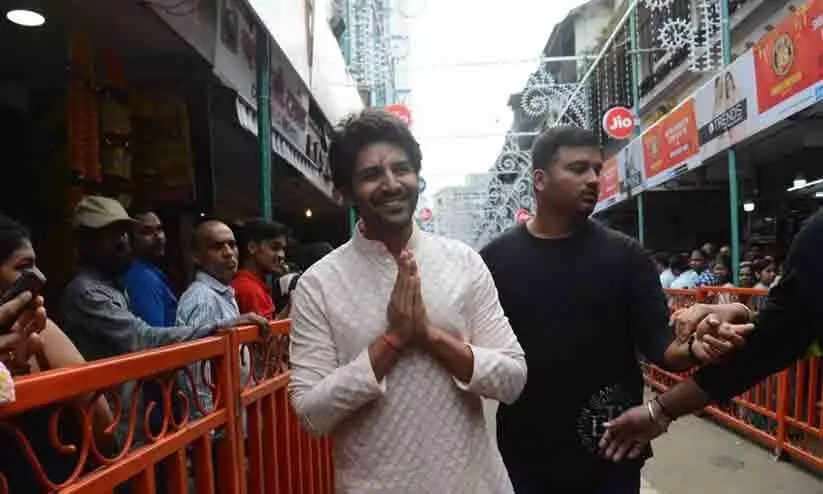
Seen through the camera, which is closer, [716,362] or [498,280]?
[716,362]

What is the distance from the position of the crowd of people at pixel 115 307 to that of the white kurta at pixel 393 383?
54cm

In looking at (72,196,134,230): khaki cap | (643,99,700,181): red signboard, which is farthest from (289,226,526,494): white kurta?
(643,99,700,181): red signboard

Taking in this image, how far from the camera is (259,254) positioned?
5.13 metres

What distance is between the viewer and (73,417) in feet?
6.22

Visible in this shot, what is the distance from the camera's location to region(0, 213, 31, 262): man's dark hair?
94.8 inches

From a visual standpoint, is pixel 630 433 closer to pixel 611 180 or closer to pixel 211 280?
pixel 211 280

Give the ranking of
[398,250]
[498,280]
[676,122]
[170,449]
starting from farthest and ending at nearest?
1. [676,122]
2. [498,280]
3. [170,449]
4. [398,250]

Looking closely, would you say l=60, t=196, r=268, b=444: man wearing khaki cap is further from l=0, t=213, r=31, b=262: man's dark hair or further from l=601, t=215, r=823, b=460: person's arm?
l=601, t=215, r=823, b=460: person's arm

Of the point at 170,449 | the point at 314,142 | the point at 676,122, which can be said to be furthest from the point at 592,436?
the point at 676,122

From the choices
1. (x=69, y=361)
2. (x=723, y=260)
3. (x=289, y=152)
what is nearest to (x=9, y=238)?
(x=69, y=361)

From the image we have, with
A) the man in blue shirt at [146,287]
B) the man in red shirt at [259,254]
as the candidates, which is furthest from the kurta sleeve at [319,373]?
the man in red shirt at [259,254]

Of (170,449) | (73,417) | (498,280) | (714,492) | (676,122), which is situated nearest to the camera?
(73,417)

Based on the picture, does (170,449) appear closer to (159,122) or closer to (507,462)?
(507,462)

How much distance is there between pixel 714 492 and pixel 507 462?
10.8ft
